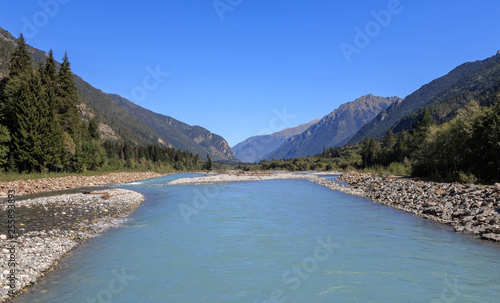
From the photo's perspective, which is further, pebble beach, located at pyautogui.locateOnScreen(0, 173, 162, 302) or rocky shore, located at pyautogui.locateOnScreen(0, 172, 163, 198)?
rocky shore, located at pyautogui.locateOnScreen(0, 172, 163, 198)

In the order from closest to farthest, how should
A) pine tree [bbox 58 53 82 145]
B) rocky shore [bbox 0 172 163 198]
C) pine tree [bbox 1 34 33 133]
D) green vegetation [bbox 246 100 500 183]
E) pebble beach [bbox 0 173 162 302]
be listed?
1. pebble beach [bbox 0 173 162 302]
2. green vegetation [bbox 246 100 500 183]
3. rocky shore [bbox 0 172 163 198]
4. pine tree [bbox 1 34 33 133]
5. pine tree [bbox 58 53 82 145]

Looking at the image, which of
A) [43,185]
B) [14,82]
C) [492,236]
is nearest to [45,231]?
[492,236]

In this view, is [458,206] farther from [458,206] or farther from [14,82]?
[14,82]

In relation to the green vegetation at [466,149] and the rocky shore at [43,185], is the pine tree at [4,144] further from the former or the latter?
the green vegetation at [466,149]

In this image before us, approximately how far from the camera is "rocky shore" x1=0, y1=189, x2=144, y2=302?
8664mm

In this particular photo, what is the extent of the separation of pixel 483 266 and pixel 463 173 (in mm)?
25578

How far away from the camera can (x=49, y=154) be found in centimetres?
4106

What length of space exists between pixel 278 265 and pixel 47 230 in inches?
457

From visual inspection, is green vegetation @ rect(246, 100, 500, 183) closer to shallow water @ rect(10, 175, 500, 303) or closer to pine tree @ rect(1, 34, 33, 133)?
shallow water @ rect(10, 175, 500, 303)

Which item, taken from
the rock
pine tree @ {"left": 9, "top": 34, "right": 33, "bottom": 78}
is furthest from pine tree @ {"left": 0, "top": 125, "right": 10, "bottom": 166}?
the rock

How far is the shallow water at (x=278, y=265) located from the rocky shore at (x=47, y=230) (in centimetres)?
62

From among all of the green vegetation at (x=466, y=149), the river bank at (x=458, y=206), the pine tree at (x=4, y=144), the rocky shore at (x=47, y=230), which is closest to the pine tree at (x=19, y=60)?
the pine tree at (x=4, y=144)

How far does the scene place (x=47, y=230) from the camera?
13.7 m

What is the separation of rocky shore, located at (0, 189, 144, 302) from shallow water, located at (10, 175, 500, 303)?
0.62m
